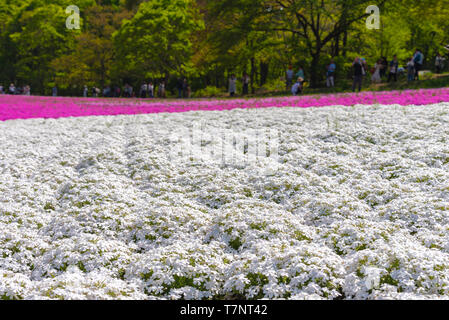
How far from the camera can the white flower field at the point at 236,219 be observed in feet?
19.3

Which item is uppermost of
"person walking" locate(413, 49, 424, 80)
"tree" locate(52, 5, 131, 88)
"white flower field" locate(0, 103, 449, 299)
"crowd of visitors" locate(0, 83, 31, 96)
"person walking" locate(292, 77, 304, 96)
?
"tree" locate(52, 5, 131, 88)

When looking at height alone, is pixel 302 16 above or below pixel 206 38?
above

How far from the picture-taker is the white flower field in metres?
5.89

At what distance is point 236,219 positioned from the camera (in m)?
8.21

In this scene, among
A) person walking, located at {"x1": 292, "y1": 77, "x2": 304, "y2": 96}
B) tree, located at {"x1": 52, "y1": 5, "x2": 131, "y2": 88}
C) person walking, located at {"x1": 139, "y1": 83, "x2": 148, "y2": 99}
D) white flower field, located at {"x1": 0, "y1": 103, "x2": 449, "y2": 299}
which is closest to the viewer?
white flower field, located at {"x1": 0, "y1": 103, "x2": 449, "y2": 299}

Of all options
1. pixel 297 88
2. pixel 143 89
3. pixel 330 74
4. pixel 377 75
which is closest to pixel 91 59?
pixel 143 89

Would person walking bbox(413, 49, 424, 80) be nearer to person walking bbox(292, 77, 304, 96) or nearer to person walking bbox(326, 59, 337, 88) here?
person walking bbox(326, 59, 337, 88)

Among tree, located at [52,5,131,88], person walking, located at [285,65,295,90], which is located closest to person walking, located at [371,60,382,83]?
person walking, located at [285,65,295,90]

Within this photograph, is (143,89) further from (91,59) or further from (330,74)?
Answer: (330,74)

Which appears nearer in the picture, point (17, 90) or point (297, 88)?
point (297, 88)

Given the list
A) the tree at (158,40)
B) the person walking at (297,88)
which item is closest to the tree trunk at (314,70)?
the person walking at (297,88)

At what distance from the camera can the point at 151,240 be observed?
313 inches
